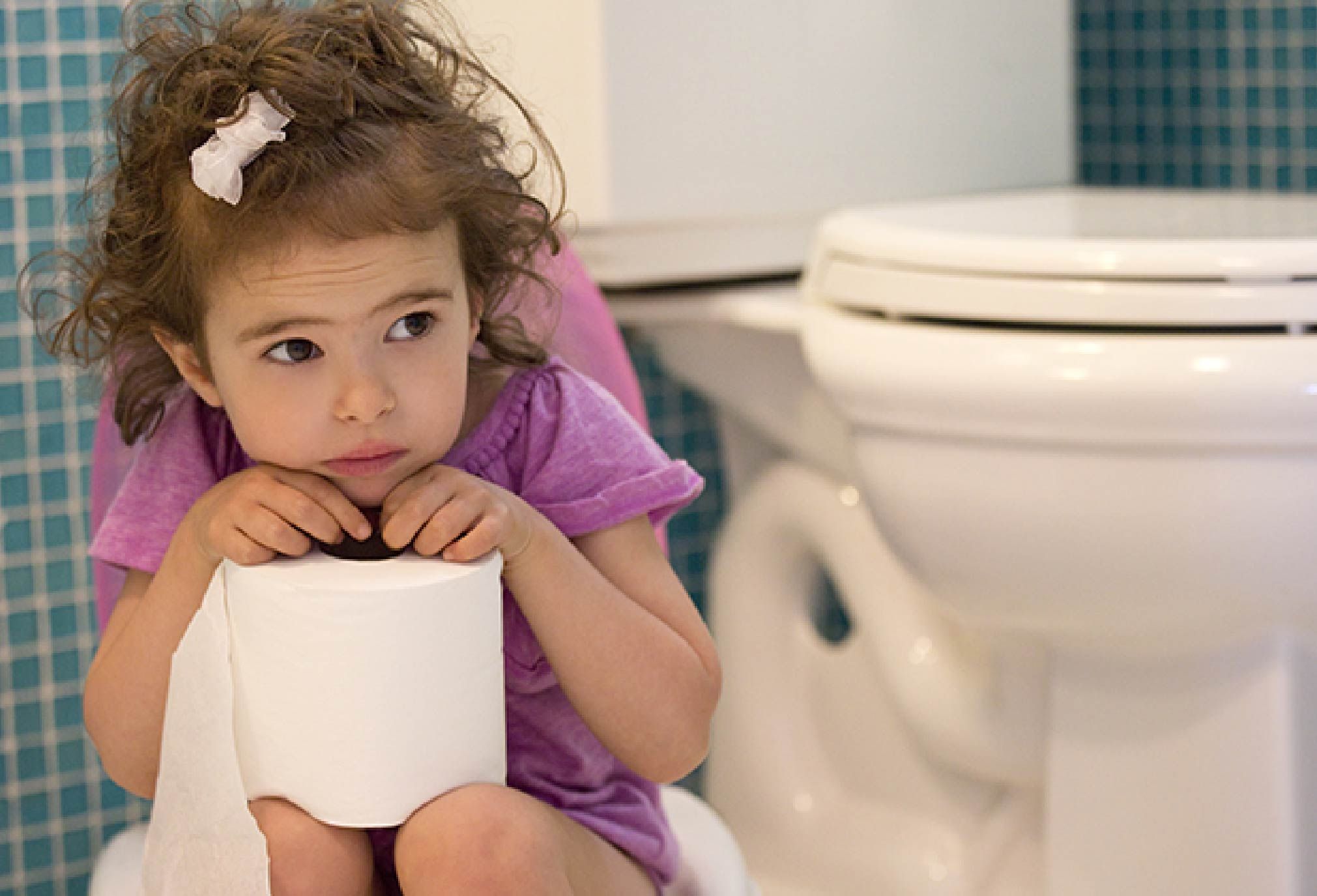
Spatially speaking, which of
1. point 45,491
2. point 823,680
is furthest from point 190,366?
point 823,680

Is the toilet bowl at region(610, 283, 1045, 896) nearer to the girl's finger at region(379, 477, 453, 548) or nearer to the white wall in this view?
the white wall

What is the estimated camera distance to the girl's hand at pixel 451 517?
67 cm

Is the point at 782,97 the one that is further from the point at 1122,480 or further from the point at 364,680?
the point at 364,680

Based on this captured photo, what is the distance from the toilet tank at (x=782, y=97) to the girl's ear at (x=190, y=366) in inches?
13.9

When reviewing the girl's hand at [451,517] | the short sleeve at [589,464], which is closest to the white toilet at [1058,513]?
the short sleeve at [589,464]

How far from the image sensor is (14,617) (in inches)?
45.3

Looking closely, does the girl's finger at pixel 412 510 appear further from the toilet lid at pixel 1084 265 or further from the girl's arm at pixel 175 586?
the toilet lid at pixel 1084 265

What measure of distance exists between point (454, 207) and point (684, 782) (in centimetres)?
90

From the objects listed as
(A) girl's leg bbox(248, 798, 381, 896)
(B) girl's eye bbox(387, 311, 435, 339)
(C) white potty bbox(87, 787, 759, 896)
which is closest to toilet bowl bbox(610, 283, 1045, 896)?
(C) white potty bbox(87, 787, 759, 896)

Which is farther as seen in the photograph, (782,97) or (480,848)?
(782,97)

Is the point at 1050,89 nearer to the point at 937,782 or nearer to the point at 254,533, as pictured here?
the point at 937,782

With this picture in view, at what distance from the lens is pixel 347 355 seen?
0.69 metres

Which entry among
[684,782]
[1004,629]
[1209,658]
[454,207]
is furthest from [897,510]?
[684,782]

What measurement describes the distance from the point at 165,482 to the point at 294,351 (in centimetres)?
13
